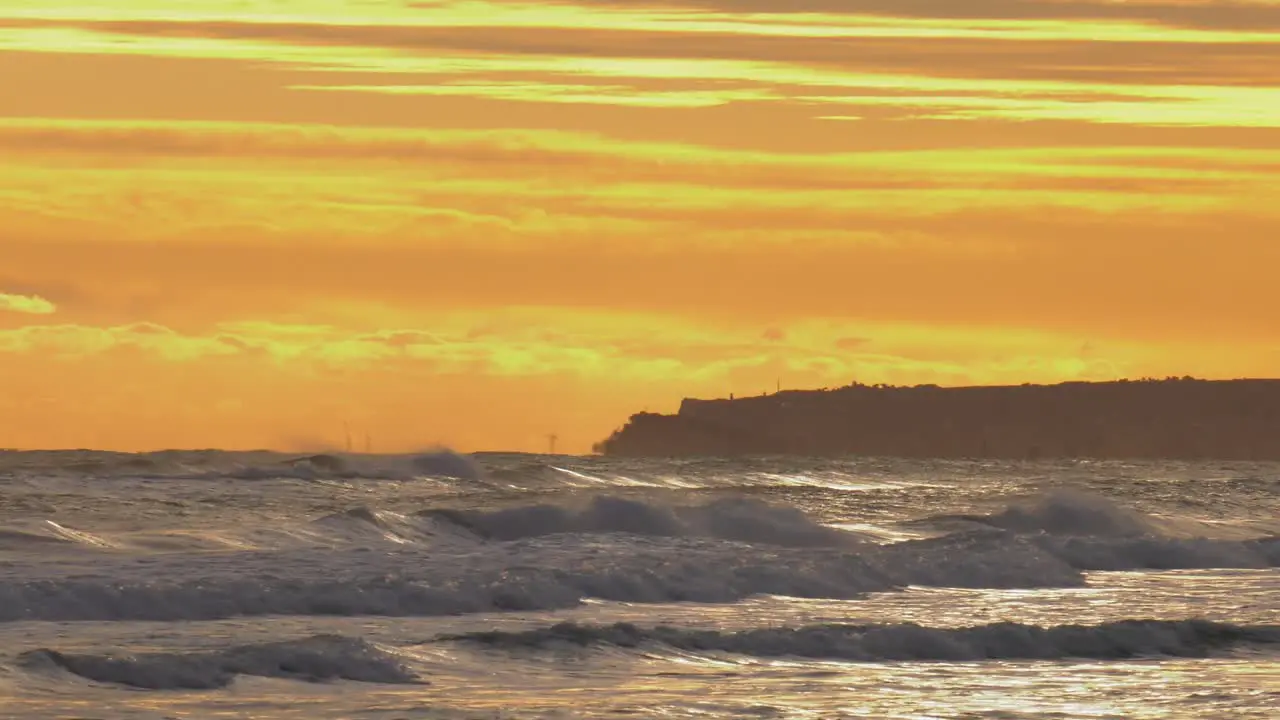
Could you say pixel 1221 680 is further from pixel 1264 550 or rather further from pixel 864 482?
pixel 864 482

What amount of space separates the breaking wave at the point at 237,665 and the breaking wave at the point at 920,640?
2.41 meters

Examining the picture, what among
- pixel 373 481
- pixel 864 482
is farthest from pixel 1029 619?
pixel 864 482

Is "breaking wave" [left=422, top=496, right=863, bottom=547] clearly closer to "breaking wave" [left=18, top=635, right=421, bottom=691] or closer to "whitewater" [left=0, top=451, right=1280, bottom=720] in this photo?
"whitewater" [left=0, top=451, right=1280, bottom=720]

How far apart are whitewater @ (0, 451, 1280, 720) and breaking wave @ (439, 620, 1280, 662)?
5 centimetres

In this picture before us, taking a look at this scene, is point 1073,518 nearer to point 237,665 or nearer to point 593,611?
point 593,611

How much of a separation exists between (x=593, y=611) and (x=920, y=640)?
5.41 m

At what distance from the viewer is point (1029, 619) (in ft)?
95.5

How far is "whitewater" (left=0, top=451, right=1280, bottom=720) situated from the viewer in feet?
68.8

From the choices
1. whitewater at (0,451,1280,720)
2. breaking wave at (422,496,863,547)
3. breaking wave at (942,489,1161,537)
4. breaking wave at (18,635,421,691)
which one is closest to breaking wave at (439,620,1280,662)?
whitewater at (0,451,1280,720)

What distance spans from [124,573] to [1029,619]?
43.1 ft

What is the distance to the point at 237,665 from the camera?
2175 cm

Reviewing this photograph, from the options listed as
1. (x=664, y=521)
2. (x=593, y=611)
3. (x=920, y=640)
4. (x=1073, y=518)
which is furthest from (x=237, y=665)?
(x=1073, y=518)

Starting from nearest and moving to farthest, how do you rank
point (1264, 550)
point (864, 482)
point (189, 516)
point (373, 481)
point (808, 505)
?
point (189, 516)
point (1264, 550)
point (808, 505)
point (373, 481)
point (864, 482)

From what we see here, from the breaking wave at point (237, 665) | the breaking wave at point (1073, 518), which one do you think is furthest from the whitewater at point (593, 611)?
the breaking wave at point (1073, 518)
